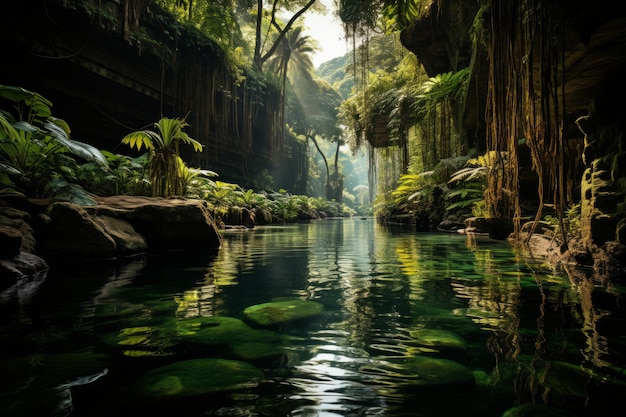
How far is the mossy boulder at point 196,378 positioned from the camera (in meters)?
1.06

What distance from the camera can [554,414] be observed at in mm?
921

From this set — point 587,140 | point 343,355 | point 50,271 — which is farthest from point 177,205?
point 587,140

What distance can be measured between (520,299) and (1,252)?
388 cm

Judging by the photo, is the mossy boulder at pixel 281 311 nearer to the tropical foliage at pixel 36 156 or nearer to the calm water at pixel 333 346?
the calm water at pixel 333 346

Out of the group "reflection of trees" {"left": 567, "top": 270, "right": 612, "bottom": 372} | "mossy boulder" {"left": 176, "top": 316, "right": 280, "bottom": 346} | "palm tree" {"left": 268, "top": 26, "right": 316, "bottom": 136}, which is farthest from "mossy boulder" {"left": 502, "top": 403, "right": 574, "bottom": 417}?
"palm tree" {"left": 268, "top": 26, "right": 316, "bottom": 136}

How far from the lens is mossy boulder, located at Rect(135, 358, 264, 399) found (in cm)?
106

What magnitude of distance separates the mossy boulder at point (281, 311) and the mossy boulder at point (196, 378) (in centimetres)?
53

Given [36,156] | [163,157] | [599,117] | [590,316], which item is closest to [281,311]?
[590,316]

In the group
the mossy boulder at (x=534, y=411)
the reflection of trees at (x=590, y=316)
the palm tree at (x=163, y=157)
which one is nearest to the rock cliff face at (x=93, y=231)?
the palm tree at (x=163, y=157)

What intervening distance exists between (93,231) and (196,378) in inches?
129

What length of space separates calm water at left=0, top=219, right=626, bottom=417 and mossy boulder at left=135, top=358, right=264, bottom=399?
0.04 feet

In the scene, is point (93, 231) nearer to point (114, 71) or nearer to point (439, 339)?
point (439, 339)

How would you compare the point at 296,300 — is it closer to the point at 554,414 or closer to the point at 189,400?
the point at 189,400

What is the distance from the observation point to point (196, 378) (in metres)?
1.14
